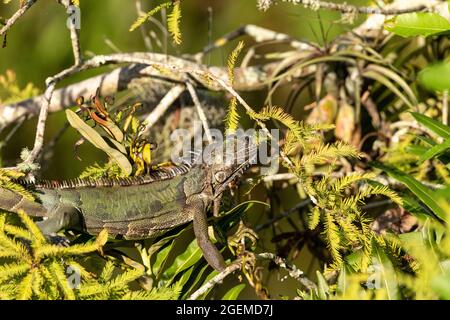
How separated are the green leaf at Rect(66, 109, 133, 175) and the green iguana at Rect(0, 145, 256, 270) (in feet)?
0.22

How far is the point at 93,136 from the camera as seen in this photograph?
7.02 ft

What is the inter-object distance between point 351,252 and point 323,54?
1.20 m

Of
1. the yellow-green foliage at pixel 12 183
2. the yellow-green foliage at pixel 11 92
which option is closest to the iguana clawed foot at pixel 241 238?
the yellow-green foliage at pixel 12 183

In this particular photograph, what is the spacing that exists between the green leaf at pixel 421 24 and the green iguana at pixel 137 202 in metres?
0.64

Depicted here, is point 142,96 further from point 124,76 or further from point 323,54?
point 323,54

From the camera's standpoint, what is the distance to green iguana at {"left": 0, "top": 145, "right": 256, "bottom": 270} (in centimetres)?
211

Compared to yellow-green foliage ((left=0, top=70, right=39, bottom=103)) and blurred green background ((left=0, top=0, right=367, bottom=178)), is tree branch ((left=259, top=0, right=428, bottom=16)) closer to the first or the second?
blurred green background ((left=0, top=0, right=367, bottom=178))

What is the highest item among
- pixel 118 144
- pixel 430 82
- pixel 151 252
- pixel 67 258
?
pixel 430 82

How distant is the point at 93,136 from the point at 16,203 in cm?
29

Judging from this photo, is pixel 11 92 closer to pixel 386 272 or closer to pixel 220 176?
pixel 220 176

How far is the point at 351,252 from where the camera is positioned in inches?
84.9

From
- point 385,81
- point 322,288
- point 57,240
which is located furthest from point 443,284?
point 385,81

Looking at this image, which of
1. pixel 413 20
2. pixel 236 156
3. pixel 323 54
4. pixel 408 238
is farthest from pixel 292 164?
pixel 323 54
